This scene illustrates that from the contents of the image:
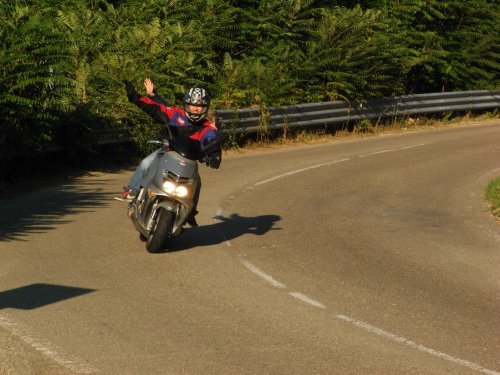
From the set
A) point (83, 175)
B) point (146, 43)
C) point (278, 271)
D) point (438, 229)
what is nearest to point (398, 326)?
point (278, 271)

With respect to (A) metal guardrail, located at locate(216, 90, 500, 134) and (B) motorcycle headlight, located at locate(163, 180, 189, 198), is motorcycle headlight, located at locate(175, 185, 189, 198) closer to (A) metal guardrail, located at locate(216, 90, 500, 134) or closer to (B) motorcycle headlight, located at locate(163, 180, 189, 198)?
(B) motorcycle headlight, located at locate(163, 180, 189, 198)

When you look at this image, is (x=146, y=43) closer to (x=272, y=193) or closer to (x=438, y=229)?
(x=272, y=193)

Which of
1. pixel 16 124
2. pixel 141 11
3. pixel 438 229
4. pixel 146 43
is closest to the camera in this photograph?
pixel 438 229

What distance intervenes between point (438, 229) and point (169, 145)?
4690 millimetres

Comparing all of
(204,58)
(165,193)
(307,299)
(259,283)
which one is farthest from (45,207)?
(204,58)

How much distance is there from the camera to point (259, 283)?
9812 millimetres

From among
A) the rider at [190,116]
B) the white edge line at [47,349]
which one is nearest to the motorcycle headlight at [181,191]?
the rider at [190,116]

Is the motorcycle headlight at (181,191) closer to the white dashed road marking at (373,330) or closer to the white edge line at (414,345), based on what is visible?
the white dashed road marking at (373,330)

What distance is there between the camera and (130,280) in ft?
31.5

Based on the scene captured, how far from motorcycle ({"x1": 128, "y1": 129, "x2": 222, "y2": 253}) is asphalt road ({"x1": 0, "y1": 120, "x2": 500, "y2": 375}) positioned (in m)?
0.30

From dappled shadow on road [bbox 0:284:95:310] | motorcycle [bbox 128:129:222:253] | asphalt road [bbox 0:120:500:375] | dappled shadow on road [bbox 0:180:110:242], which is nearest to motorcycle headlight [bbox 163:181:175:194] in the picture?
motorcycle [bbox 128:129:222:253]

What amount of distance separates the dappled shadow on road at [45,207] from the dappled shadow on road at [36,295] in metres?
2.52

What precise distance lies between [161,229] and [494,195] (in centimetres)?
788

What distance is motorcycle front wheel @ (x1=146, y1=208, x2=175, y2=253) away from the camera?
35.6 feet
